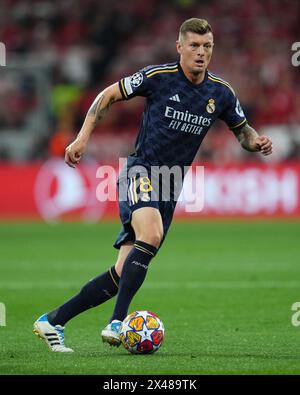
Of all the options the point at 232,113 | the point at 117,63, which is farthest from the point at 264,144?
the point at 117,63

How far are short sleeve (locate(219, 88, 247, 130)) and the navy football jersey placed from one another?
140mm

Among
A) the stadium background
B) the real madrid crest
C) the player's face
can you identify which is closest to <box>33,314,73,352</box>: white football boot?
the stadium background

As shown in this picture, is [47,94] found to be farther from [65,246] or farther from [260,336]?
[260,336]

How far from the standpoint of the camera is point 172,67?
6.90 meters

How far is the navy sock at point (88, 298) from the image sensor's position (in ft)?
22.3

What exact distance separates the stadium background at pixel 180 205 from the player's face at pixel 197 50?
198 cm

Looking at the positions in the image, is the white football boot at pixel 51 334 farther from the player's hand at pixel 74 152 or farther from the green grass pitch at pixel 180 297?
the player's hand at pixel 74 152

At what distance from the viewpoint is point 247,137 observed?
7.23m

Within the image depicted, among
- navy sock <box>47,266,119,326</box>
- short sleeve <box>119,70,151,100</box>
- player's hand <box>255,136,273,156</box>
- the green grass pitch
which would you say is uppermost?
short sleeve <box>119,70,151,100</box>

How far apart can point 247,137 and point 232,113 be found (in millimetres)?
228

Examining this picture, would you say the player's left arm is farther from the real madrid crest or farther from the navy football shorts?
A: the navy football shorts

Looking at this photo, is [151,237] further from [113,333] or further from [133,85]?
[133,85]

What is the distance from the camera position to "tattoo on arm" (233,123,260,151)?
7156 mm
